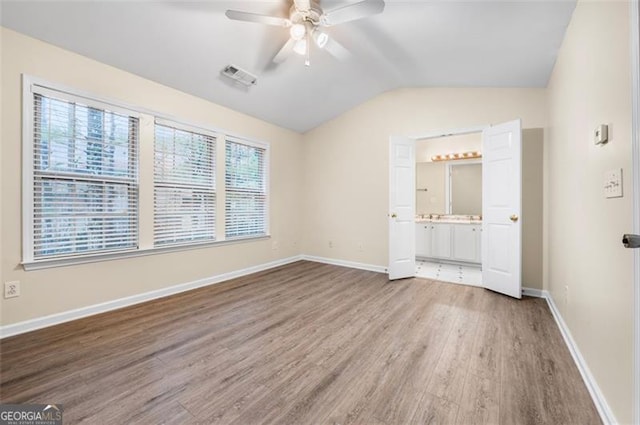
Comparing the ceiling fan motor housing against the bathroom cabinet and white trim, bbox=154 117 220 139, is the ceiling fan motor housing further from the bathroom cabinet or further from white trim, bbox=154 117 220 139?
the bathroom cabinet

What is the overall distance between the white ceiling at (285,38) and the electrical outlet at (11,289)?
2182 millimetres

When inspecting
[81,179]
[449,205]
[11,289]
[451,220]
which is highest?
[81,179]

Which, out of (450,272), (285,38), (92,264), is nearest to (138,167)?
(92,264)

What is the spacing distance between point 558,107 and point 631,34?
1.86m

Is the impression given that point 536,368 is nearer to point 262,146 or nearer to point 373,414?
point 373,414

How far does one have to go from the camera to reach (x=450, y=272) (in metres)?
4.43

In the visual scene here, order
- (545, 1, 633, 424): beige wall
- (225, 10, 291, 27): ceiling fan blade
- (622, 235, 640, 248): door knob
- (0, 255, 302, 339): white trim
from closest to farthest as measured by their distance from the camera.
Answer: (622, 235, 640, 248): door knob, (545, 1, 633, 424): beige wall, (225, 10, 291, 27): ceiling fan blade, (0, 255, 302, 339): white trim

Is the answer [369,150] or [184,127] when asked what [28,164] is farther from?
[369,150]

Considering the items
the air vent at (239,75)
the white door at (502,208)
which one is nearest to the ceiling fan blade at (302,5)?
the air vent at (239,75)

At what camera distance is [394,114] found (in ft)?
14.4

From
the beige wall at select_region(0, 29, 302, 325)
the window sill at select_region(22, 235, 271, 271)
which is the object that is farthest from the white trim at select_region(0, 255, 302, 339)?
the window sill at select_region(22, 235, 271, 271)

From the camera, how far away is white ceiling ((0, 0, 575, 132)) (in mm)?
2258

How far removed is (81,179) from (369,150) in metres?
3.95
